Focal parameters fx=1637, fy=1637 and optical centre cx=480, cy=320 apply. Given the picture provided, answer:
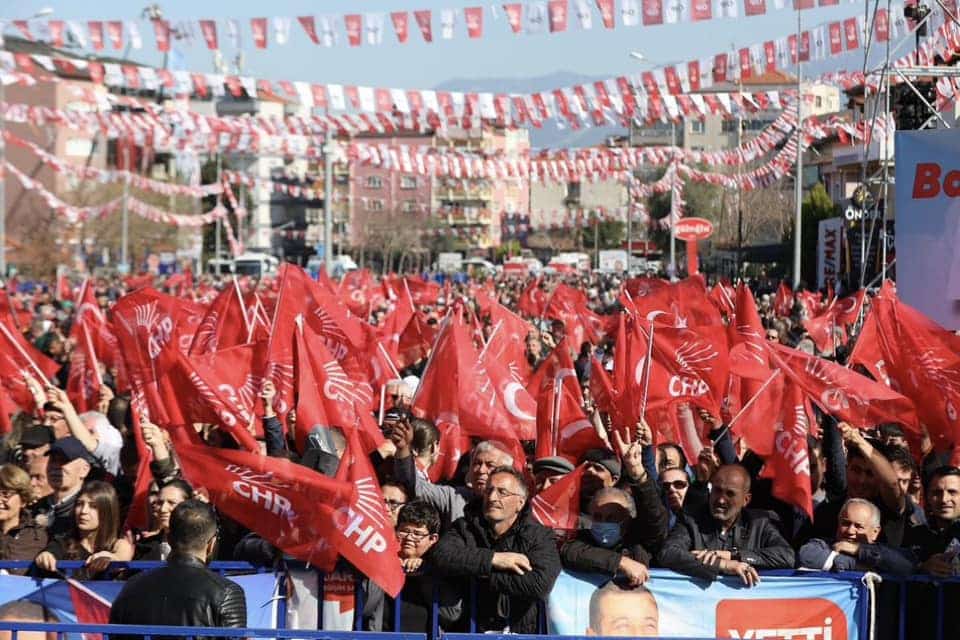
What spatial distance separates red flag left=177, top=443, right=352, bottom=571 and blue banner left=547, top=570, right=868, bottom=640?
2.95 ft

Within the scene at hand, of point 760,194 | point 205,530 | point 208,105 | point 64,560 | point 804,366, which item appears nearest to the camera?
point 205,530

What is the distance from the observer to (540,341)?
17047 mm

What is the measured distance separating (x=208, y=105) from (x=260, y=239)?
37.0 feet

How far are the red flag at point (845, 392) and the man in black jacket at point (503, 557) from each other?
3067 millimetres

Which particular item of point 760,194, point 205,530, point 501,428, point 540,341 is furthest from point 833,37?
point 760,194

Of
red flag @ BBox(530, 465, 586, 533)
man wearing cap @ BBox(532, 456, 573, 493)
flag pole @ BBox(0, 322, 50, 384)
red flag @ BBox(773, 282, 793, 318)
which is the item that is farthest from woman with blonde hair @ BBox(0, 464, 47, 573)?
red flag @ BBox(773, 282, 793, 318)

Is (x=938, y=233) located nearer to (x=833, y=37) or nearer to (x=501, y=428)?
(x=501, y=428)

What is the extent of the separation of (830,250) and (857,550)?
28930 millimetres

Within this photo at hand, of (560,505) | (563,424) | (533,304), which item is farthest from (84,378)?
(533,304)

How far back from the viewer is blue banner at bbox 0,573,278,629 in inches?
249

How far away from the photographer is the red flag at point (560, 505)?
23.6 ft

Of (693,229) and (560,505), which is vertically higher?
(560,505)

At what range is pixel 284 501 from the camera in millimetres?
6512

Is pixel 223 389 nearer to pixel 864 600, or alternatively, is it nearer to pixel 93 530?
pixel 93 530
